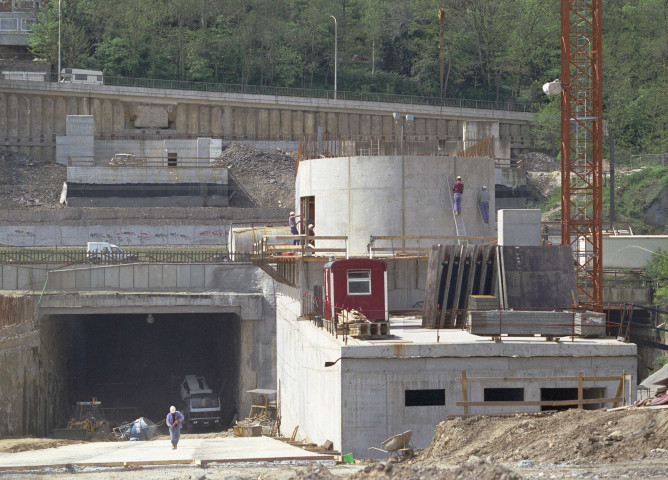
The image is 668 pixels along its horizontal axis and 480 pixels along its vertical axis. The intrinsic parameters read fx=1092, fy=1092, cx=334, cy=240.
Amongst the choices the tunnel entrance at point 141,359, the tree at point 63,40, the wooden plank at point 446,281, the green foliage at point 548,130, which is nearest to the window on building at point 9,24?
the tree at point 63,40

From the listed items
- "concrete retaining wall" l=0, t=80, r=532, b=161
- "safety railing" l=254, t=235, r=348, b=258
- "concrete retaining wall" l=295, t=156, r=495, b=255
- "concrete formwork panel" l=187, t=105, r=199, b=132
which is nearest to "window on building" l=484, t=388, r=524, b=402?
"safety railing" l=254, t=235, r=348, b=258

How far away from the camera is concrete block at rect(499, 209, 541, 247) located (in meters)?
27.6

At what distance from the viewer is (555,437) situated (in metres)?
17.4

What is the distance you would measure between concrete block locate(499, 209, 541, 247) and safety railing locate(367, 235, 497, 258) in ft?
6.51

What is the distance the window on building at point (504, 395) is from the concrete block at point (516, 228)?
604 cm

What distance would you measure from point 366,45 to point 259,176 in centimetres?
3446

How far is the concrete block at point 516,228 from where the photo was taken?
2761 cm

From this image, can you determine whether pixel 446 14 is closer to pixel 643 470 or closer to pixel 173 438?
pixel 173 438

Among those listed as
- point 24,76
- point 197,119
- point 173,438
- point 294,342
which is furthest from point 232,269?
point 24,76

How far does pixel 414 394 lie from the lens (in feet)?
72.4

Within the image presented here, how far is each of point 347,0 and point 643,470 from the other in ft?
303

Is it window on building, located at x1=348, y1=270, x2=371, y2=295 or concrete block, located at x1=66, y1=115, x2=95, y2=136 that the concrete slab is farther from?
concrete block, located at x1=66, y1=115, x2=95, y2=136

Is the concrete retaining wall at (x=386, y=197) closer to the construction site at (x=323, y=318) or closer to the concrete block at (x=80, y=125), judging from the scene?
the construction site at (x=323, y=318)

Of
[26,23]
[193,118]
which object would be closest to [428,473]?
[193,118]
